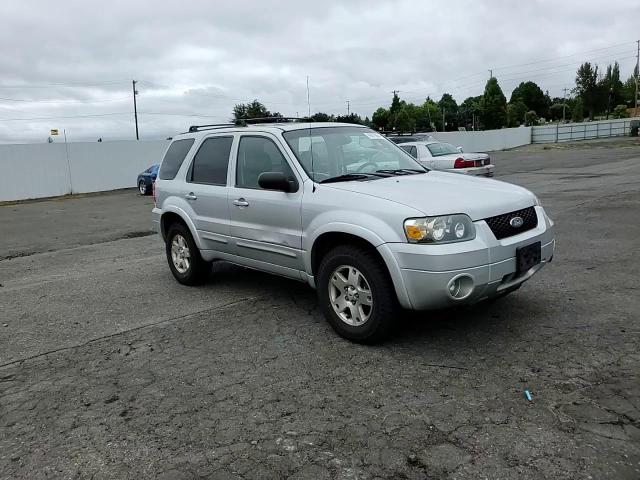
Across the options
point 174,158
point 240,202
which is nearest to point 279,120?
point 240,202

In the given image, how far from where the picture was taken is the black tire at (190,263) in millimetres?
6492

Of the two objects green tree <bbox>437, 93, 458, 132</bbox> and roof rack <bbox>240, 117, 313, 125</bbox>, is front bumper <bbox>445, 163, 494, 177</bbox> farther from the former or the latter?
green tree <bbox>437, 93, 458, 132</bbox>

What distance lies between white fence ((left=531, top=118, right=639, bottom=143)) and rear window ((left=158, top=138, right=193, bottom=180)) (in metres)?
54.4

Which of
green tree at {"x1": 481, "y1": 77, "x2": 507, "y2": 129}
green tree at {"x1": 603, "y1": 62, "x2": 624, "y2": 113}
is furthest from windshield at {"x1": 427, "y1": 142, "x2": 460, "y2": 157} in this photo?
green tree at {"x1": 603, "y1": 62, "x2": 624, "y2": 113}

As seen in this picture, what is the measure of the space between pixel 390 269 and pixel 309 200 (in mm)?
1066

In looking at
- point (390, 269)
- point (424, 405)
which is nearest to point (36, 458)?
point (424, 405)

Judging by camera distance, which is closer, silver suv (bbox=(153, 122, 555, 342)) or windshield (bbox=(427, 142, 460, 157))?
silver suv (bbox=(153, 122, 555, 342))

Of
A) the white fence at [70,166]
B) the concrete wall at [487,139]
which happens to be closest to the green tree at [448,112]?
the concrete wall at [487,139]

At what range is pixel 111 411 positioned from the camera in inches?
145

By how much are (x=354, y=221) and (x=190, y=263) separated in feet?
9.39

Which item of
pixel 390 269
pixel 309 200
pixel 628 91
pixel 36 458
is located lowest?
pixel 36 458

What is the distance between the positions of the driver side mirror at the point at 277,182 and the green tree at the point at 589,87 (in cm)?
9437

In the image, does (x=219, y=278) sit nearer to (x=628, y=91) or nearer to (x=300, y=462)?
(x=300, y=462)

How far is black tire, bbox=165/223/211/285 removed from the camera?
6492 mm
